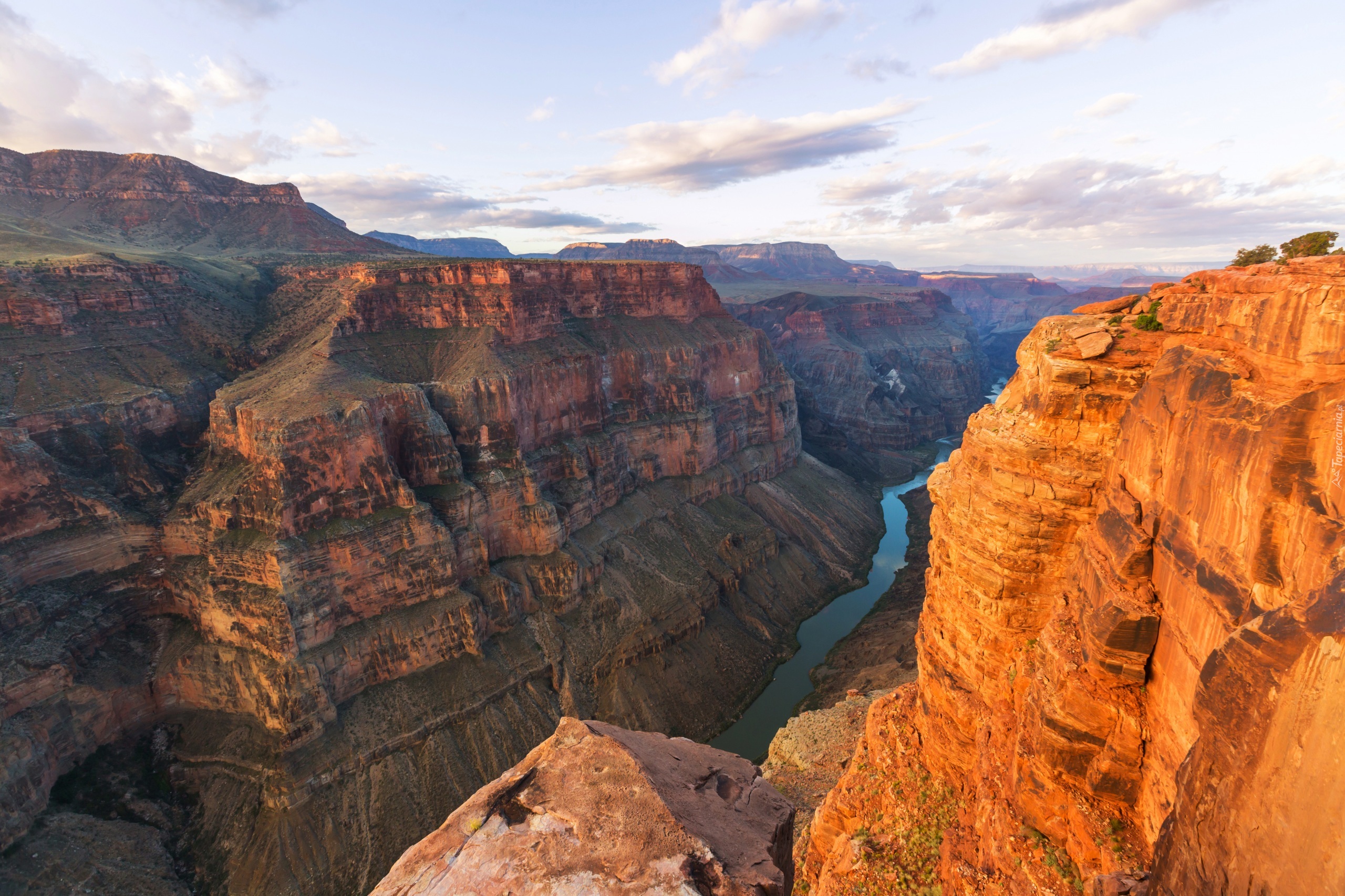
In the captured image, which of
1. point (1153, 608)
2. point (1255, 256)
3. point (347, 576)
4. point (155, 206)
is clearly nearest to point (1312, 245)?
point (1255, 256)

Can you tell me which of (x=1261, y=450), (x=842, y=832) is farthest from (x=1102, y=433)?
(x=842, y=832)

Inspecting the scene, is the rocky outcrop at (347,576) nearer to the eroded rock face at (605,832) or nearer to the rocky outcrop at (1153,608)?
the rocky outcrop at (1153,608)

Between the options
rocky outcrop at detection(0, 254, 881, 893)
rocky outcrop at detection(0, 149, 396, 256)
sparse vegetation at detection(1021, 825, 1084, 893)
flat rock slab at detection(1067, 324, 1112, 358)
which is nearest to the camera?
sparse vegetation at detection(1021, 825, 1084, 893)

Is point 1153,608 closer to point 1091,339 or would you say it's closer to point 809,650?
point 1091,339

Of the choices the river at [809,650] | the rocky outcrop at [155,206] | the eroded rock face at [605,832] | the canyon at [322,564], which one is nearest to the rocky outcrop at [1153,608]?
the eroded rock face at [605,832]

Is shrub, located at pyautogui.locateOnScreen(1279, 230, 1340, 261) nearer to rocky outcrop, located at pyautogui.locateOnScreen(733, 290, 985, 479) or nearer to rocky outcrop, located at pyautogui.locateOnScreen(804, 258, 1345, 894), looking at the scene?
rocky outcrop, located at pyautogui.locateOnScreen(804, 258, 1345, 894)

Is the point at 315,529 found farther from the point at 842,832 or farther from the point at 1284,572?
the point at 1284,572

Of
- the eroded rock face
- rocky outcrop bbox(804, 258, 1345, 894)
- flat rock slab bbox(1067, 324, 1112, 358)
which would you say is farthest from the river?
the eroded rock face

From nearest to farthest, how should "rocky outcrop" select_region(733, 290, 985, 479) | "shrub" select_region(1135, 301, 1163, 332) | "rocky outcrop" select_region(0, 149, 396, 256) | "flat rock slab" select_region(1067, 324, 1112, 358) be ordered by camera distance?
"shrub" select_region(1135, 301, 1163, 332), "flat rock slab" select_region(1067, 324, 1112, 358), "rocky outcrop" select_region(0, 149, 396, 256), "rocky outcrop" select_region(733, 290, 985, 479)
